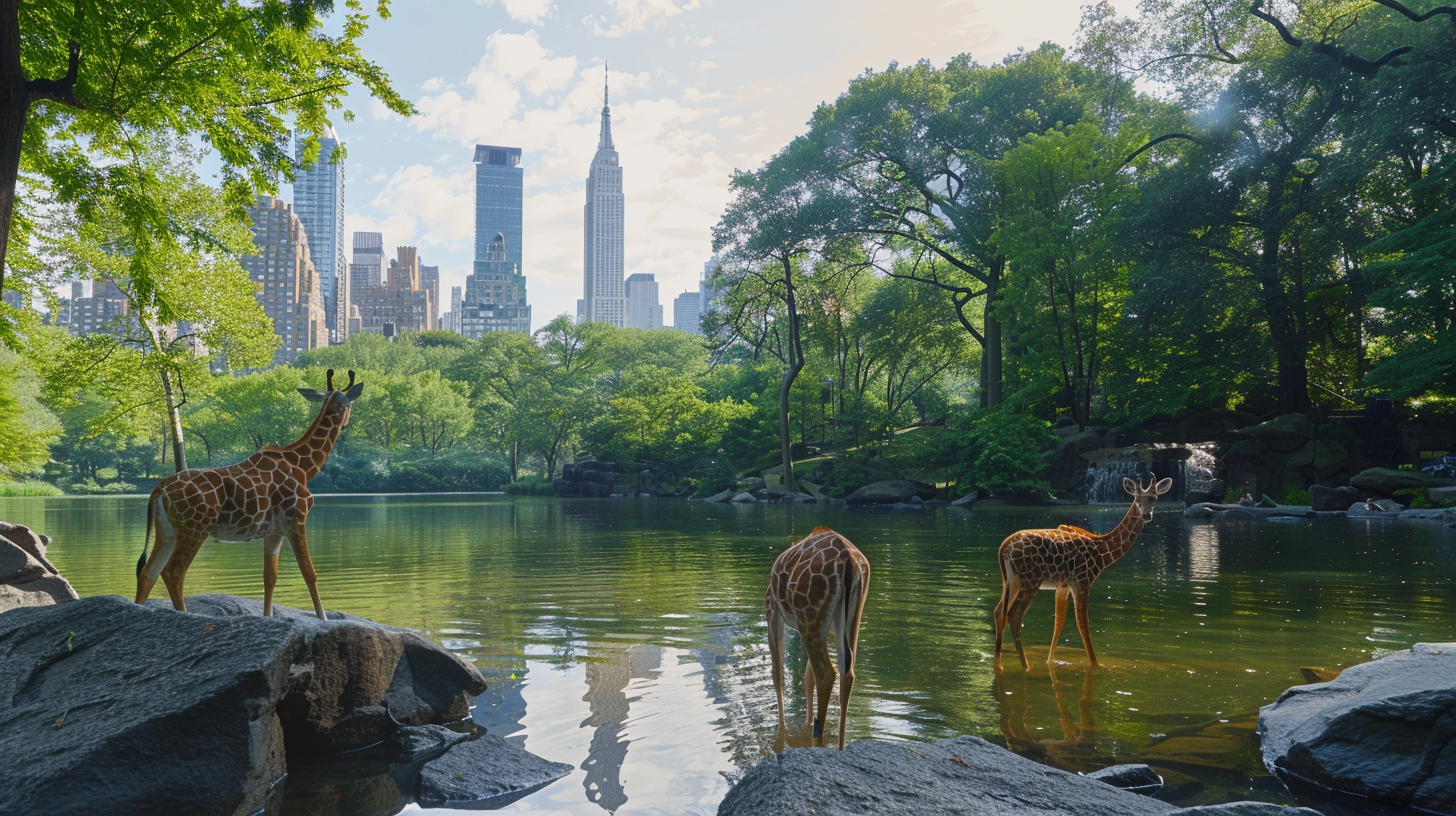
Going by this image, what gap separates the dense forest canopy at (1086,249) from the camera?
26.7 m

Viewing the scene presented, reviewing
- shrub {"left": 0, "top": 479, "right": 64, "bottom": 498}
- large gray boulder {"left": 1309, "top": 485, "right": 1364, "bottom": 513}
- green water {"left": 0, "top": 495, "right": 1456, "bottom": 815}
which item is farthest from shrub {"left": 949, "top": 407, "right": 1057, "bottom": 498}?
shrub {"left": 0, "top": 479, "right": 64, "bottom": 498}

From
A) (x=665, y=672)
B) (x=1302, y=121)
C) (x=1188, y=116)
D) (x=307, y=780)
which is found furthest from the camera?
(x=1188, y=116)

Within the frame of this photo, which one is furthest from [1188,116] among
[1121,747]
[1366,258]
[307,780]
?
[307,780]

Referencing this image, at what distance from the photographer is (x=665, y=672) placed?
24.5ft

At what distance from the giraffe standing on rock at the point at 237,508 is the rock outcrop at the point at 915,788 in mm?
3667

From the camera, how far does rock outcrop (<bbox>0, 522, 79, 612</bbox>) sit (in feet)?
24.5

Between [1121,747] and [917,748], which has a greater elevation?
[917,748]

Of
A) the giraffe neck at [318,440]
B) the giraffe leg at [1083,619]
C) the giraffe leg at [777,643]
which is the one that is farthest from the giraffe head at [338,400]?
the giraffe leg at [1083,619]

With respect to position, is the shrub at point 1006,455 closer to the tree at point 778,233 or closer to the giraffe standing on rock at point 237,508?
the tree at point 778,233

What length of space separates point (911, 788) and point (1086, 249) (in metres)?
35.4

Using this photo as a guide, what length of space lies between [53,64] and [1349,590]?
695 inches

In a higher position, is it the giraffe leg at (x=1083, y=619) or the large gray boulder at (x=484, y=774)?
the giraffe leg at (x=1083, y=619)

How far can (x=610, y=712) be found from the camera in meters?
6.29

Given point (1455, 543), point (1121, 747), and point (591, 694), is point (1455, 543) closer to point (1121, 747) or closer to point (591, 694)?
point (1121, 747)
